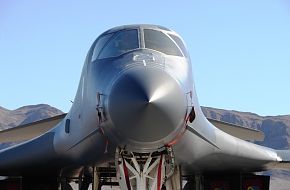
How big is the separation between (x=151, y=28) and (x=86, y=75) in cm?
138

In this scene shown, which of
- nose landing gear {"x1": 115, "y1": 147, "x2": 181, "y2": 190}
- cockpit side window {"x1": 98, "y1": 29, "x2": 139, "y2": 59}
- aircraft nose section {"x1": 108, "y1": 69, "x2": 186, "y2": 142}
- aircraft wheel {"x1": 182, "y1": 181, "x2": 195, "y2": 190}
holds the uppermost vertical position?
cockpit side window {"x1": 98, "y1": 29, "x2": 139, "y2": 59}

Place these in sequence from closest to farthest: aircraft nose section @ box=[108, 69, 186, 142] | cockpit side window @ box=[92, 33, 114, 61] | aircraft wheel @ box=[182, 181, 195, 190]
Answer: aircraft nose section @ box=[108, 69, 186, 142], cockpit side window @ box=[92, 33, 114, 61], aircraft wheel @ box=[182, 181, 195, 190]

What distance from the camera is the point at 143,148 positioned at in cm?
759

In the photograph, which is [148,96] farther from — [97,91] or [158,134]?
[97,91]

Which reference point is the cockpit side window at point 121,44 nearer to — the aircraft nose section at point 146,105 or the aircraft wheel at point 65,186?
the aircraft nose section at point 146,105

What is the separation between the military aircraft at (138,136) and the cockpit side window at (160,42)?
0.02 m

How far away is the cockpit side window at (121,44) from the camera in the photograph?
877 centimetres

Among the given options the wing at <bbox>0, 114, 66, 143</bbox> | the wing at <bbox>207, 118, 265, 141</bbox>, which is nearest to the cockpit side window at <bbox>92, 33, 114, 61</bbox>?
the wing at <bbox>0, 114, 66, 143</bbox>

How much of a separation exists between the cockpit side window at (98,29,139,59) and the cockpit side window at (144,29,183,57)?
19cm

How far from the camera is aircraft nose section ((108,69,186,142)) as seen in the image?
692cm

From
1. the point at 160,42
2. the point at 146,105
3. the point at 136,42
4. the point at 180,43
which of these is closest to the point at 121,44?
the point at 136,42

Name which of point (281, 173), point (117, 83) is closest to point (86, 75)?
point (117, 83)

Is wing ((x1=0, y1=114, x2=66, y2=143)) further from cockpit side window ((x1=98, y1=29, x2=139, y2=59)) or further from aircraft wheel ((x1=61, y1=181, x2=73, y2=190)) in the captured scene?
cockpit side window ((x1=98, y1=29, x2=139, y2=59))

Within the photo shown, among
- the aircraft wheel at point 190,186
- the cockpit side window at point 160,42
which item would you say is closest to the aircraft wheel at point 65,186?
the aircraft wheel at point 190,186
